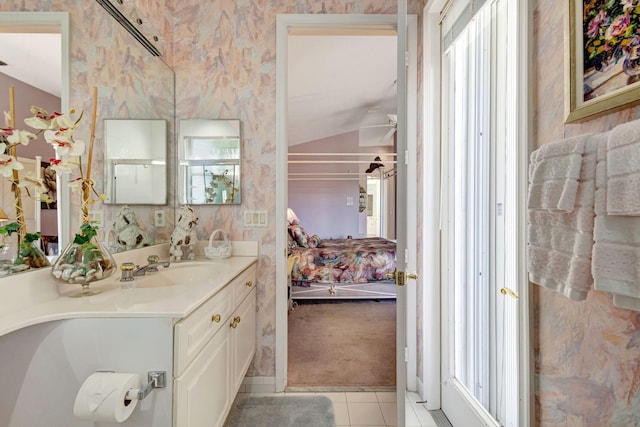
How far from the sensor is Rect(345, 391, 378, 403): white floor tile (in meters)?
1.93

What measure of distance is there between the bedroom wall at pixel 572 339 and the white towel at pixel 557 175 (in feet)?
0.41

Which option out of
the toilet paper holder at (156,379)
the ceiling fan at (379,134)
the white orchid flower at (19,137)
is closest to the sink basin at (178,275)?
the toilet paper holder at (156,379)

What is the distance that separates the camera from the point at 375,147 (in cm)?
675

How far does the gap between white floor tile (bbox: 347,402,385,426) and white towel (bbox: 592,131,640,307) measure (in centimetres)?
156

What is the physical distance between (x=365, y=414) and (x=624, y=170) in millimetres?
A: 1829

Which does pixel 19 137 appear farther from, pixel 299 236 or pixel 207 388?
pixel 299 236

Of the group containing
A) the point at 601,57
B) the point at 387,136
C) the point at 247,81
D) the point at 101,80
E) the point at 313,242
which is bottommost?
the point at 313,242

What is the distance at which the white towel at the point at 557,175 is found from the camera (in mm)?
688

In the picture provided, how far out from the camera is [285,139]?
6.61 feet

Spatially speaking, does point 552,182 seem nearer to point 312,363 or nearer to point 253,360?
point 253,360

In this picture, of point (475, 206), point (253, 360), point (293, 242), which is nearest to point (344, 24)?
point (475, 206)

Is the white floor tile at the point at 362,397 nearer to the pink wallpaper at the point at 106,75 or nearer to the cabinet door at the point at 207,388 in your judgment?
the cabinet door at the point at 207,388

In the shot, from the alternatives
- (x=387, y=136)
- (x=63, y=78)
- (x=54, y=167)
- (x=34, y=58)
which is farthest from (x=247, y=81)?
(x=387, y=136)

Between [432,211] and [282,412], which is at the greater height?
[432,211]
